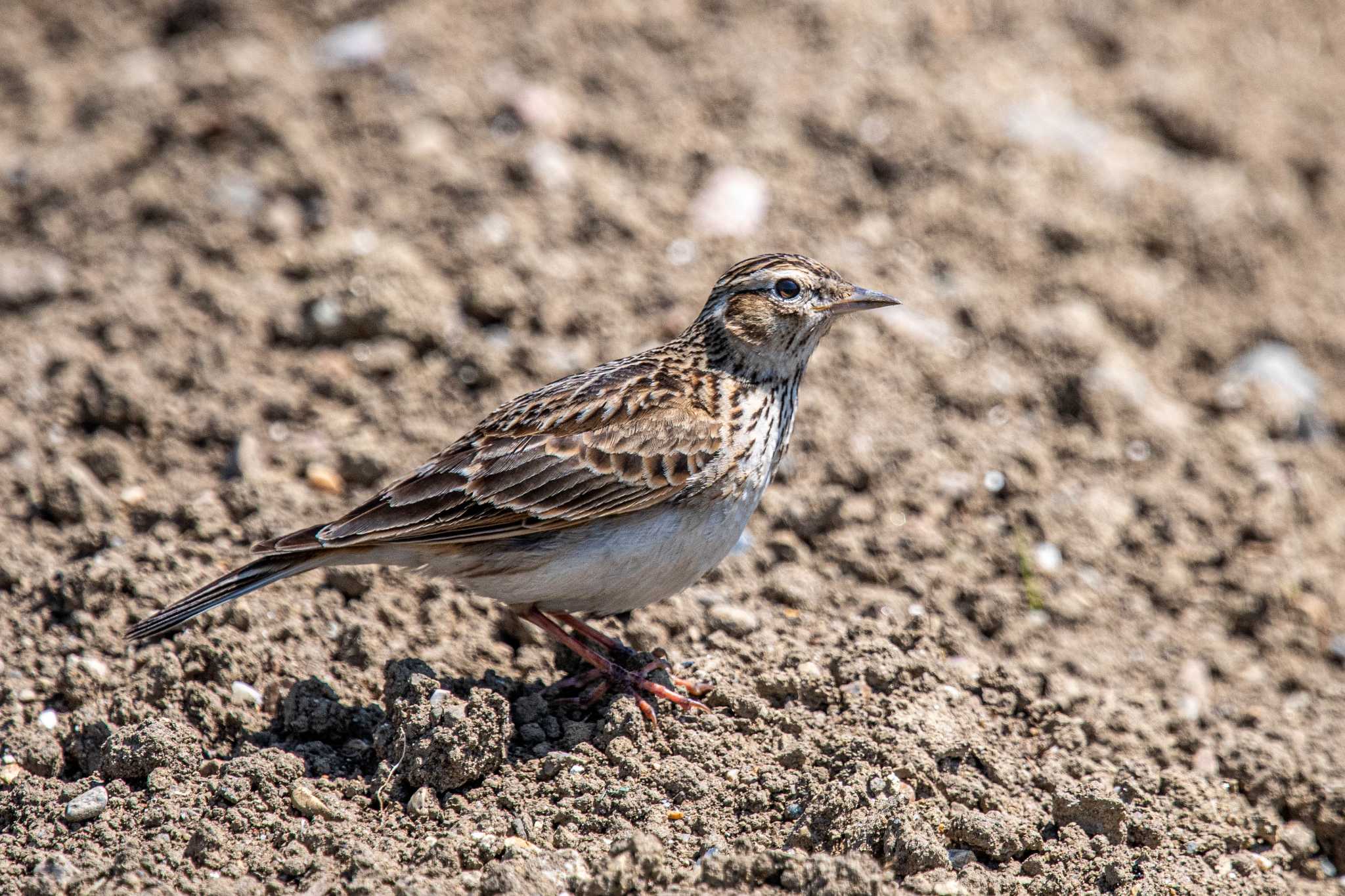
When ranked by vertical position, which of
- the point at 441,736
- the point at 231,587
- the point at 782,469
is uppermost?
the point at 782,469

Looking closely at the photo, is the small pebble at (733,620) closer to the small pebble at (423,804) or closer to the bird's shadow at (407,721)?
the bird's shadow at (407,721)

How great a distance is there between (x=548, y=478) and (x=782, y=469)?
2007 millimetres

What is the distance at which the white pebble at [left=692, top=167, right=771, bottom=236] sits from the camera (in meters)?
8.55

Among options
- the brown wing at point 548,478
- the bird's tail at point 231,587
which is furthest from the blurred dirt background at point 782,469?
the brown wing at point 548,478

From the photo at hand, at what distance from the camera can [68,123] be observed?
926 cm

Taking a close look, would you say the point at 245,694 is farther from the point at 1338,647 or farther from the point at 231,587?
the point at 1338,647

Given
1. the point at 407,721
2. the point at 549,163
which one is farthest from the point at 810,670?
the point at 549,163

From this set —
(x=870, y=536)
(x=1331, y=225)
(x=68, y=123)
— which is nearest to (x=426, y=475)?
(x=870, y=536)

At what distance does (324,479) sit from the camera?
7.04 meters

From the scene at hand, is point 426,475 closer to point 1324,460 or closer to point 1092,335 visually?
point 1092,335

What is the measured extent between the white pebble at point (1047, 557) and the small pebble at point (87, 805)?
4.41 meters

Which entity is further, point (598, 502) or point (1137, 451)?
point (1137, 451)

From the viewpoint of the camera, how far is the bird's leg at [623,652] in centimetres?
565

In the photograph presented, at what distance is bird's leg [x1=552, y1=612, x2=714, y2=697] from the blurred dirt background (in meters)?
0.14
